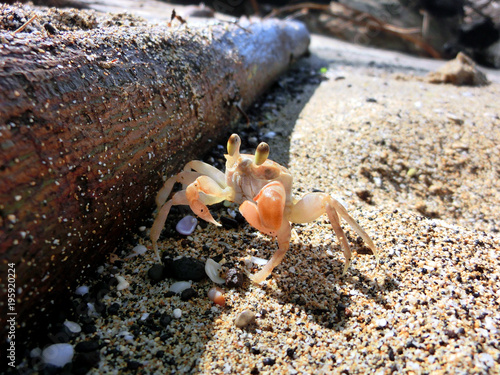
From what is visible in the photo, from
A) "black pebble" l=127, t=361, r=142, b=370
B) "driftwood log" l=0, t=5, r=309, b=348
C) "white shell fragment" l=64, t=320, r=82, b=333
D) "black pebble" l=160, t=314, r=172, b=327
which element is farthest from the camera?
"black pebble" l=160, t=314, r=172, b=327

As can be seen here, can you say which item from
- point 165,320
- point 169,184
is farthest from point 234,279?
point 169,184

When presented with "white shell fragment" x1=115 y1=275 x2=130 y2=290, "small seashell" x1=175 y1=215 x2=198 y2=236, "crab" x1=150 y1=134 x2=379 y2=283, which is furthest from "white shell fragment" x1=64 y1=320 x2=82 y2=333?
"small seashell" x1=175 y1=215 x2=198 y2=236

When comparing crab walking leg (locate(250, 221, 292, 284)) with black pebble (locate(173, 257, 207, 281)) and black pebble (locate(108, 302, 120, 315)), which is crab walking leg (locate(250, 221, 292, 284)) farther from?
black pebble (locate(108, 302, 120, 315))

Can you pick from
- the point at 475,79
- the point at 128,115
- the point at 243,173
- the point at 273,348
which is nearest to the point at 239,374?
the point at 273,348

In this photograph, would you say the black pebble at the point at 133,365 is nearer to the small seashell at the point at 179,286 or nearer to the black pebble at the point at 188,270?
the small seashell at the point at 179,286

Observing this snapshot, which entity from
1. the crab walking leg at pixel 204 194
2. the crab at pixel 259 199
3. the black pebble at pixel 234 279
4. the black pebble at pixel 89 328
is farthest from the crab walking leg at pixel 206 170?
the black pebble at pixel 89 328

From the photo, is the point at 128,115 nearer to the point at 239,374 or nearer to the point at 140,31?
the point at 140,31

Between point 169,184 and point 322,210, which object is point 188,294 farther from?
point 322,210
